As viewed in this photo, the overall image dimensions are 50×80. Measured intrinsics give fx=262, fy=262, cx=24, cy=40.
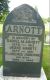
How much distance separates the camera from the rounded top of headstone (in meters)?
3.65

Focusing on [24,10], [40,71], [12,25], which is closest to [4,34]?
[12,25]

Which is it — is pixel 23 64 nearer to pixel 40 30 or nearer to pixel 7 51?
pixel 7 51

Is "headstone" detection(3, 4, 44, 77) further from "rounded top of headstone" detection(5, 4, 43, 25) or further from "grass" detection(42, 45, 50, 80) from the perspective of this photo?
"grass" detection(42, 45, 50, 80)

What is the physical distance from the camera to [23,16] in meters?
3.66

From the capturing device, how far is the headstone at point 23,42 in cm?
366

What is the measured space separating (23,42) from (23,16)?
368 mm

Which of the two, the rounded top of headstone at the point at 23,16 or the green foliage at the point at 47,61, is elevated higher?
the rounded top of headstone at the point at 23,16

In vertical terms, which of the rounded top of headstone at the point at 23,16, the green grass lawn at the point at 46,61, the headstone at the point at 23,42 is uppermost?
the rounded top of headstone at the point at 23,16

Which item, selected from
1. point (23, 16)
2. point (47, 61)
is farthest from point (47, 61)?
point (23, 16)

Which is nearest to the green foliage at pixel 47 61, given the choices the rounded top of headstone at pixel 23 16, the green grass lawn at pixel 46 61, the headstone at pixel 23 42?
the green grass lawn at pixel 46 61

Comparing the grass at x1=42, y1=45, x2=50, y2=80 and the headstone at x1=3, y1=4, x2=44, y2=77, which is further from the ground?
the headstone at x1=3, y1=4, x2=44, y2=77

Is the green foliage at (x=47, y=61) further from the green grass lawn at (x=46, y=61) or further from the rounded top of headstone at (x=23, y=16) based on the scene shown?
the rounded top of headstone at (x=23, y=16)

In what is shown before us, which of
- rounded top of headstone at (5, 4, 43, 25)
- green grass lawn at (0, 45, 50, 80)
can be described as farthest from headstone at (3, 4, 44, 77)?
green grass lawn at (0, 45, 50, 80)

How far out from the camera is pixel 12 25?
3674 millimetres
